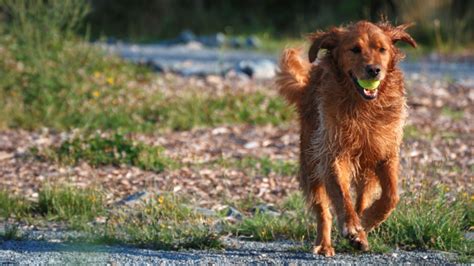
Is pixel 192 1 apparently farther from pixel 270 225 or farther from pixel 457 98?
pixel 270 225

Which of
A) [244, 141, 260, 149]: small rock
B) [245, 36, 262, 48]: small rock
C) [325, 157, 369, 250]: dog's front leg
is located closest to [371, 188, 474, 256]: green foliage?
[325, 157, 369, 250]: dog's front leg

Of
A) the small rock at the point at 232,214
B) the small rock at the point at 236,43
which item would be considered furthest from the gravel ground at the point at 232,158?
the small rock at the point at 236,43

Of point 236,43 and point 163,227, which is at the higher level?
point 236,43

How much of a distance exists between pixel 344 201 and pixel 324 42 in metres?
1.11

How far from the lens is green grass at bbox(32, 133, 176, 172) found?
9.54 metres

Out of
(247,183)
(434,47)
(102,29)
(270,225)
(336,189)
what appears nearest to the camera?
(336,189)

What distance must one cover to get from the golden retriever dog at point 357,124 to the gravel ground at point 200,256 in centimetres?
20

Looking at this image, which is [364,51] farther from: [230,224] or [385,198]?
[230,224]

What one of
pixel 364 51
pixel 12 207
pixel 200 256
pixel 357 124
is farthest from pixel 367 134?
pixel 12 207

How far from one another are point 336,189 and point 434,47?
41.4ft

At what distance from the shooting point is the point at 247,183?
9.15m

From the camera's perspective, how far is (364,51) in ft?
21.4

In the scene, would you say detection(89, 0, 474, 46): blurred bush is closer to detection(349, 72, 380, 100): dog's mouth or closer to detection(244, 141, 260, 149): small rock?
detection(244, 141, 260, 149): small rock

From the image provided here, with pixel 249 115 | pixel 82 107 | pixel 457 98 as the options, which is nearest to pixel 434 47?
pixel 457 98
